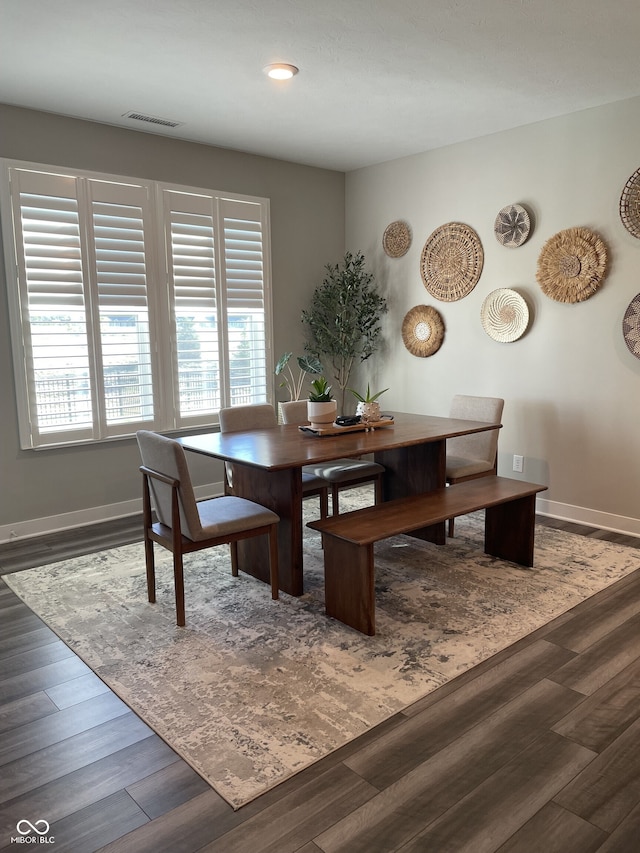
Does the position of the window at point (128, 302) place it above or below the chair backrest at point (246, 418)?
above

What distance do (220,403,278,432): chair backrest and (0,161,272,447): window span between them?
0.94m

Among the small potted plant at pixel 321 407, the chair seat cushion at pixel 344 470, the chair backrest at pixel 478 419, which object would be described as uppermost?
the small potted plant at pixel 321 407

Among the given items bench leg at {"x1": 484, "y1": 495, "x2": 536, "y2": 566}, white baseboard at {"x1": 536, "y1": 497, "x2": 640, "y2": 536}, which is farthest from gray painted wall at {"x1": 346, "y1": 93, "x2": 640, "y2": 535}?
bench leg at {"x1": 484, "y1": 495, "x2": 536, "y2": 566}

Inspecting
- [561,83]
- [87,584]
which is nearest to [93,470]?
[87,584]

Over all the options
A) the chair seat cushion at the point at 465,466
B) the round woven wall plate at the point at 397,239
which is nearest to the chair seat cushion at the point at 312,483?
the chair seat cushion at the point at 465,466

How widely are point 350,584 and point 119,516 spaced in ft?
8.04

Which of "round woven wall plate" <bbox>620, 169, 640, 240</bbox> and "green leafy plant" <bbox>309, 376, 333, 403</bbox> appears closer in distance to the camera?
"green leafy plant" <bbox>309, 376, 333, 403</bbox>

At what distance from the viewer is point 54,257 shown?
13.6 feet

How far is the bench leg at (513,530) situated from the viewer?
3.54m

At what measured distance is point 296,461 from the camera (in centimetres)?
296

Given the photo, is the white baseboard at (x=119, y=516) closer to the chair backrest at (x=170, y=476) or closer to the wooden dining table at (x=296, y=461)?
the wooden dining table at (x=296, y=461)

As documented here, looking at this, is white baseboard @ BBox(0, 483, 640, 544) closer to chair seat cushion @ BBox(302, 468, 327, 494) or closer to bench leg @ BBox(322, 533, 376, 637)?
chair seat cushion @ BBox(302, 468, 327, 494)

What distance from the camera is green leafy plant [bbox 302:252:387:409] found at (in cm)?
559

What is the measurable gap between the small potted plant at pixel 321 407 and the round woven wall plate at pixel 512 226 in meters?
1.96
